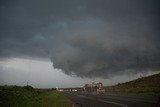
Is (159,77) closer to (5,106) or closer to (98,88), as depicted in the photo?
(98,88)

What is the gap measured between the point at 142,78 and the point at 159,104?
15912 cm

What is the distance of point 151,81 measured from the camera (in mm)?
155125

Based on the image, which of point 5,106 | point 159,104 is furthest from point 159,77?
point 159,104

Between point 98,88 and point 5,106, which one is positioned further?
point 98,88

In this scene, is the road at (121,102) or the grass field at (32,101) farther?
the grass field at (32,101)

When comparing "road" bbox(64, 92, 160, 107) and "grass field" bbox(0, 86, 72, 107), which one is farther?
"grass field" bbox(0, 86, 72, 107)

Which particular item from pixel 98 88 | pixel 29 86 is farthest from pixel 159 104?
pixel 29 86

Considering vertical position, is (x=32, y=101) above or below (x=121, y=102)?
above

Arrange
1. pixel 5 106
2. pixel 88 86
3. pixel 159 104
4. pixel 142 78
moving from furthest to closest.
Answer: pixel 142 78 < pixel 88 86 < pixel 5 106 < pixel 159 104

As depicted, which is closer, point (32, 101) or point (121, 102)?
point (121, 102)

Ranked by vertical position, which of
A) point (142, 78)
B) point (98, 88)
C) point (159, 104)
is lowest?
point (159, 104)

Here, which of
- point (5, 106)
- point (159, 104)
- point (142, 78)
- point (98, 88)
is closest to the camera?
point (159, 104)

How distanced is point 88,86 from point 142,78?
41.1 metres

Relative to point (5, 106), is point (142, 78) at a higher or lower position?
higher
